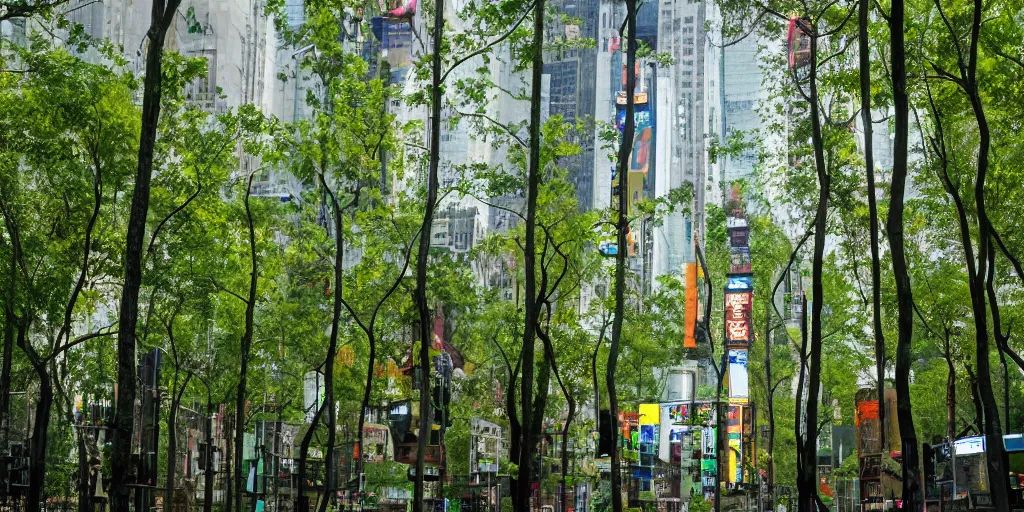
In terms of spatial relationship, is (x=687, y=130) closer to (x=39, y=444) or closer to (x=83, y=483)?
(x=83, y=483)

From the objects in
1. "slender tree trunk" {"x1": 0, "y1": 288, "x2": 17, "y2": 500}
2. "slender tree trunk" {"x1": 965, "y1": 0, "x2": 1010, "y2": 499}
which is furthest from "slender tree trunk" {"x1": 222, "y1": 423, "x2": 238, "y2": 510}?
"slender tree trunk" {"x1": 965, "y1": 0, "x2": 1010, "y2": 499}

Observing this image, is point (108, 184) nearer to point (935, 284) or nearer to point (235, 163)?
point (235, 163)

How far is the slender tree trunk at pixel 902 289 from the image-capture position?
11.7 metres

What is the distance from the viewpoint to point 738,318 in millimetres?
47375

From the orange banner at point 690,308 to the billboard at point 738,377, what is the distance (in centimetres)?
187

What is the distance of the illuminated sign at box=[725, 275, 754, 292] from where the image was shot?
46125 mm

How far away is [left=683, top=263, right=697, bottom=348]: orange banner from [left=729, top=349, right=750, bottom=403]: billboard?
6.14 ft

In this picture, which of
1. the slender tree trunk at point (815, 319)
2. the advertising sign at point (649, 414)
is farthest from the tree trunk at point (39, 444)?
the advertising sign at point (649, 414)

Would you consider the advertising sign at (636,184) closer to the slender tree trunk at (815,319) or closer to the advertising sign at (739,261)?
the advertising sign at (739,261)

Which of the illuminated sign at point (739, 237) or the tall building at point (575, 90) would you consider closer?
the illuminated sign at point (739, 237)

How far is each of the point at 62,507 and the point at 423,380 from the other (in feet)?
69.5

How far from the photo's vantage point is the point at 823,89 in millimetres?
20375

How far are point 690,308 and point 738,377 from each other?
4241 millimetres

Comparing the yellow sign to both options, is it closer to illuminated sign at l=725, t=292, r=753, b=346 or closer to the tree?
illuminated sign at l=725, t=292, r=753, b=346
